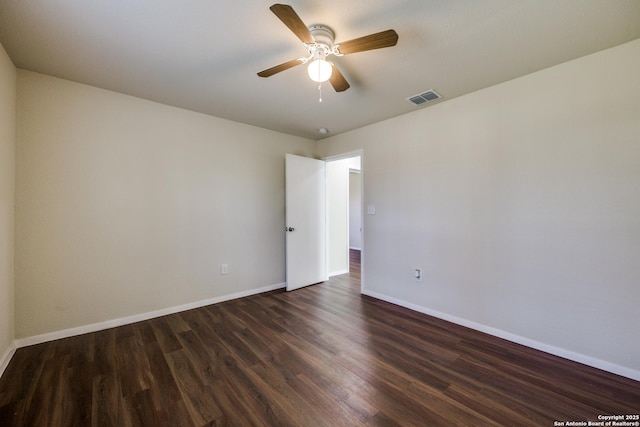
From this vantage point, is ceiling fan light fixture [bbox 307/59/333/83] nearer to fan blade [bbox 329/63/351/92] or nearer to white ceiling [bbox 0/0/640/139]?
fan blade [bbox 329/63/351/92]

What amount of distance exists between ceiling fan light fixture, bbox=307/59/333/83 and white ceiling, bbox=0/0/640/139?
0.23 metres

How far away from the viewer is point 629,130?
6.19ft

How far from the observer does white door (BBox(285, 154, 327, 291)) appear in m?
3.87

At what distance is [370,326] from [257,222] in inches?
84.2

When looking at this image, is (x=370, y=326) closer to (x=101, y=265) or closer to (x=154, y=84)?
(x=101, y=265)

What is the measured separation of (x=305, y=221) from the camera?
13.4 feet

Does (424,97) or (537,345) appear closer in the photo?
→ (537,345)

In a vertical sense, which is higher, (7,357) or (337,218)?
(337,218)

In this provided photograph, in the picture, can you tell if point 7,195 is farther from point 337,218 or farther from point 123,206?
point 337,218

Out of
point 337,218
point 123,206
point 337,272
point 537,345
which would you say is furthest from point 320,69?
point 337,272

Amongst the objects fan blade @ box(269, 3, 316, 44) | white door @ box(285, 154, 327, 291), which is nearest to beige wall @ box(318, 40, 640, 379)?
white door @ box(285, 154, 327, 291)

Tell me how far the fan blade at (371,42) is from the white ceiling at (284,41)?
201 millimetres

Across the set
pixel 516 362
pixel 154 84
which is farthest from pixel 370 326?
pixel 154 84

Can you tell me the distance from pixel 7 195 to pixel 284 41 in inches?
101
